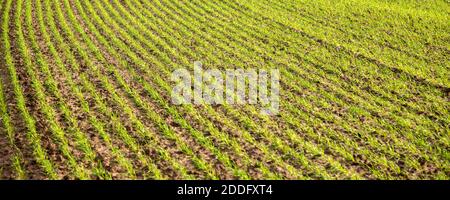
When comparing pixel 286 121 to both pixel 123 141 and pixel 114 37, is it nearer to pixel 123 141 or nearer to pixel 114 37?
pixel 123 141

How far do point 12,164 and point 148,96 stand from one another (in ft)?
13.5

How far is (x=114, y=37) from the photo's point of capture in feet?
52.7

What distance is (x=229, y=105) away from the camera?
10.8 meters

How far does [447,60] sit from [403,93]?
3.44 m

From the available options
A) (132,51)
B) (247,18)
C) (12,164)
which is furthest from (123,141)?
(247,18)

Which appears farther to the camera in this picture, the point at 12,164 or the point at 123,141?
the point at 123,141

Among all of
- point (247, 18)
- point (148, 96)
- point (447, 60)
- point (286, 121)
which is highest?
point (247, 18)

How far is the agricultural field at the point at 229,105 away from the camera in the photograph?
27.4ft

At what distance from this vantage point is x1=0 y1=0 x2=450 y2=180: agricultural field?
329 inches

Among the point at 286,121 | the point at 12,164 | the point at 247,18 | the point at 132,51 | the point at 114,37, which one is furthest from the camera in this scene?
the point at 247,18

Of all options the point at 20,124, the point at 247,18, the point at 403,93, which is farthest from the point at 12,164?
the point at 247,18
